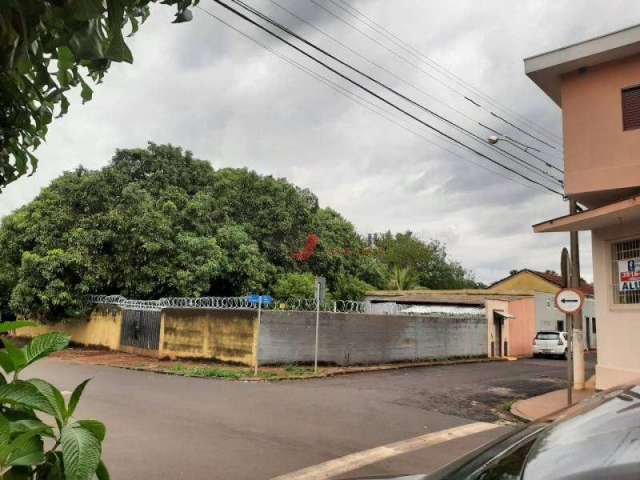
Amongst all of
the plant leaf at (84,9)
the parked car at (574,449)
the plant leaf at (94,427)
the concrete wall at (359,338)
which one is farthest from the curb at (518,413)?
the plant leaf at (84,9)

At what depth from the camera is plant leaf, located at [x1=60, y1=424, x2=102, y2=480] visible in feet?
5.29

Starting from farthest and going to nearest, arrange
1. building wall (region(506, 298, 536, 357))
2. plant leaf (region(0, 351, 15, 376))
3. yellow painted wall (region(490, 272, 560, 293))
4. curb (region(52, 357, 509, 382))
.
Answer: yellow painted wall (region(490, 272, 560, 293))
building wall (region(506, 298, 536, 357))
curb (region(52, 357, 509, 382))
plant leaf (region(0, 351, 15, 376))

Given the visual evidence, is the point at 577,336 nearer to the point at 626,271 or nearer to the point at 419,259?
the point at 626,271

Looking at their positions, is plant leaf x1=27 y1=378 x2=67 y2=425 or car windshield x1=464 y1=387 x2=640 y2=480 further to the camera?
plant leaf x1=27 y1=378 x2=67 y2=425

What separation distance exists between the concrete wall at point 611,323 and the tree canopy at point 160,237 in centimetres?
1251

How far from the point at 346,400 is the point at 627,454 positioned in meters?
10.0

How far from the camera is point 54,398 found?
6.03 feet

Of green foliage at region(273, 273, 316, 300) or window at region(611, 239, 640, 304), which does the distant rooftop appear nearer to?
green foliage at region(273, 273, 316, 300)

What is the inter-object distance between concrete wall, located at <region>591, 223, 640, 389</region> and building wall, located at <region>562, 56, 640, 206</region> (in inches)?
41.6

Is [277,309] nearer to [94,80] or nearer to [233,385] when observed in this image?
[233,385]

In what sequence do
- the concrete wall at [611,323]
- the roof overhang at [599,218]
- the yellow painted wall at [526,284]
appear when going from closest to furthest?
the roof overhang at [599,218] → the concrete wall at [611,323] → the yellow painted wall at [526,284]

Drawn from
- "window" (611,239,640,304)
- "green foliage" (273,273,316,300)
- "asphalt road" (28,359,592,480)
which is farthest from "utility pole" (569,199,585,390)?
"green foliage" (273,273,316,300)

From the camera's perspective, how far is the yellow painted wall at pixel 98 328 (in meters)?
21.2

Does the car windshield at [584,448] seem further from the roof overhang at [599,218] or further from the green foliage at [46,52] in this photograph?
the roof overhang at [599,218]
